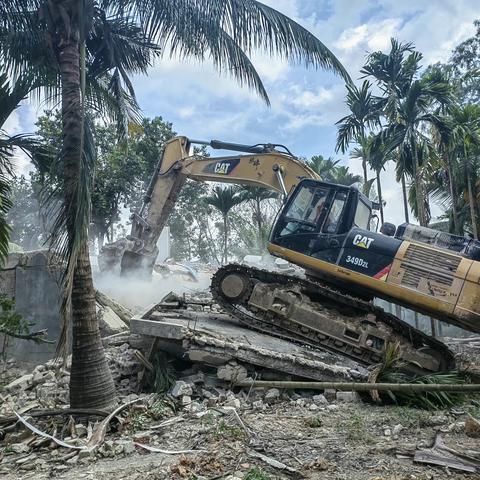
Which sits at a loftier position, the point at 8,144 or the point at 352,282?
the point at 8,144

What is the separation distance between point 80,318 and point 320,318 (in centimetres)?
364

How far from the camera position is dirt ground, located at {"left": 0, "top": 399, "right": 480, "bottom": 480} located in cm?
373

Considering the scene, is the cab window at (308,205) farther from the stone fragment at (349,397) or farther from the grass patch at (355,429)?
the grass patch at (355,429)

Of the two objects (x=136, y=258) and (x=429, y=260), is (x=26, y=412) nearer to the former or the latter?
(x=136, y=258)

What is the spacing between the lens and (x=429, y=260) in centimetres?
714

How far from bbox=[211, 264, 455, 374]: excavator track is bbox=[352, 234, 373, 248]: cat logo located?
2.72 feet

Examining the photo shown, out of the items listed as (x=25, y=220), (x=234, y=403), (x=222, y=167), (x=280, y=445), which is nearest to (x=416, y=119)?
(x=222, y=167)

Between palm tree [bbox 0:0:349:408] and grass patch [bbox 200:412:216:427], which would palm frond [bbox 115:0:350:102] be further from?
grass patch [bbox 200:412:216:427]

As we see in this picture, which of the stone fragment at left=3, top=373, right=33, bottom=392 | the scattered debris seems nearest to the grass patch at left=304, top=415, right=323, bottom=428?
the scattered debris

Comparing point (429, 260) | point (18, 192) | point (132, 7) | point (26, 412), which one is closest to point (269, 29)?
point (132, 7)

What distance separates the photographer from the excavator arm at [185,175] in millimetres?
9117

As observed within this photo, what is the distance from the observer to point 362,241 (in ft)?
24.3

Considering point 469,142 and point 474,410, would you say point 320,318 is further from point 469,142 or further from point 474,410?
point 469,142

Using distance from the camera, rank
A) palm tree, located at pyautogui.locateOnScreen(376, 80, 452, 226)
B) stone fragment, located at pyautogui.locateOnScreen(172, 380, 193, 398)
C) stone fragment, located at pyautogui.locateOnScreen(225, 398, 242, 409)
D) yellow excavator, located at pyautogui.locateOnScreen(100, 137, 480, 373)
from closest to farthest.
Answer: stone fragment, located at pyautogui.locateOnScreen(225, 398, 242, 409), stone fragment, located at pyautogui.locateOnScreen(172, 380, 193, 398), yellow excavator, located at pyautogui.locateOnScreen(100, 137, 480, 373), palm tree, located at pyautogui.locateOnScreen(376, 80, 452, 226)
